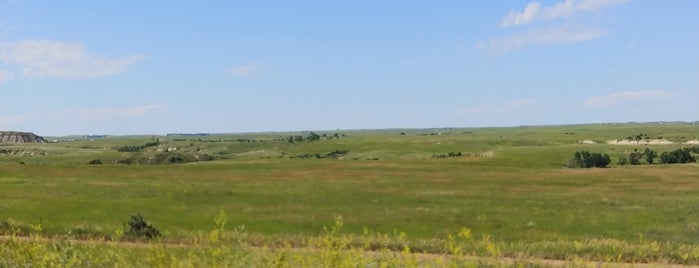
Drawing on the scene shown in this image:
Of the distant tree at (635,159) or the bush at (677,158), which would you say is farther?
the distant tree at (635,159)

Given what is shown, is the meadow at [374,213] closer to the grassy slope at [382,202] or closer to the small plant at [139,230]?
the grassy slope at [382,202]

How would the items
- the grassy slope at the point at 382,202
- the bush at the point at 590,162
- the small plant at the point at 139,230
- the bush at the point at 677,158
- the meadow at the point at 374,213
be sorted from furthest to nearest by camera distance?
the bush at the point at 677,158
the bush at the point at 590,162
the grassy slope at the point at 382,202
the small plant at the point at 139,230
the meadow at the point at 374,213

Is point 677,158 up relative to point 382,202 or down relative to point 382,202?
up

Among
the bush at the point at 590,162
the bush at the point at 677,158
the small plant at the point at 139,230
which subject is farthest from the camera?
the bush at the point at 677,158

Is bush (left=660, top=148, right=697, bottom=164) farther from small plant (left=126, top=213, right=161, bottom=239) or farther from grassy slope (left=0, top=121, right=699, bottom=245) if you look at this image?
small plant (left=126, top=213, right=161, bottom=239)

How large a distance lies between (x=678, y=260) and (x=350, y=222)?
67.1ft

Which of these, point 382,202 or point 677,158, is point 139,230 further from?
point 677,158

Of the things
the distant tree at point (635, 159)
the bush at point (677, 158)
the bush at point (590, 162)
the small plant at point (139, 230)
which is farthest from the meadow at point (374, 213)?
the distant tree at point (635, 159)

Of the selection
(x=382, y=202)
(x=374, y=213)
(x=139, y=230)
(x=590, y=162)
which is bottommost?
(x=590, y=162)

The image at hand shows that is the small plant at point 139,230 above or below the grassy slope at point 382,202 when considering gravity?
above

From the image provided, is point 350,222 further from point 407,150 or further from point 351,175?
point 407,150

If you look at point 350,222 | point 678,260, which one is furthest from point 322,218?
point 678,260

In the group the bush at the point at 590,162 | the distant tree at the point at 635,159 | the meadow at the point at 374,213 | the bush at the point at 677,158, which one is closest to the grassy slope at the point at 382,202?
the meadow at the point at 374,213

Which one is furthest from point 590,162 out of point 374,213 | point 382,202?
point 374,213
